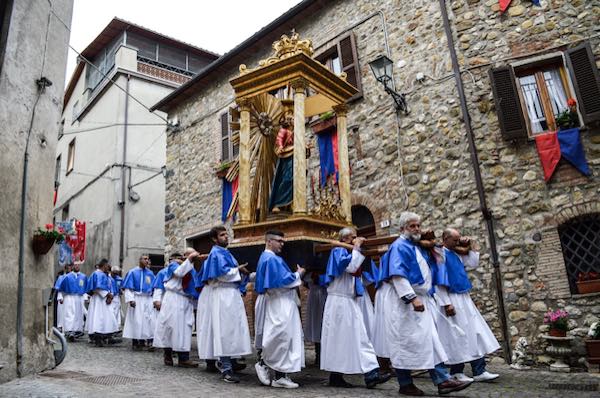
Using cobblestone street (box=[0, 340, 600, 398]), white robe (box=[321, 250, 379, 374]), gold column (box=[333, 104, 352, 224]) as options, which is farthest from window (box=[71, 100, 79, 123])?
white robe (box=[321, 250, 379, 374])

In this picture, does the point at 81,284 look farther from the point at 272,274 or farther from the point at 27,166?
the point at 272,274

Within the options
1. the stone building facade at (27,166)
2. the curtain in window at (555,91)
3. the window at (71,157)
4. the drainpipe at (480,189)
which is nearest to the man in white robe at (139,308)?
the stone building facade at (27,166)

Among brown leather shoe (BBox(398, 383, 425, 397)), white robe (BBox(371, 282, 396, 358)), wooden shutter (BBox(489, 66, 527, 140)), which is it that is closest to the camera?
brown leather shoe (BBox(398, 383, 425, 397))

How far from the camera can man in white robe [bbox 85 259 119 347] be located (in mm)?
9930

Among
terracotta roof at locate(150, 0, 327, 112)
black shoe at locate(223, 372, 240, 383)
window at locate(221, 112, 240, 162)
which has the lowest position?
black shoe at locate(223, 372, 240, 383)

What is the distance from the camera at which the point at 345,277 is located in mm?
5430

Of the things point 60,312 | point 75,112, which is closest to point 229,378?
point 60,312

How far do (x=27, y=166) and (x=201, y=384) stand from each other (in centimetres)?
322

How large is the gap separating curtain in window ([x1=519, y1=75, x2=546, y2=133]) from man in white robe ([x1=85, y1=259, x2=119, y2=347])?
8896mm

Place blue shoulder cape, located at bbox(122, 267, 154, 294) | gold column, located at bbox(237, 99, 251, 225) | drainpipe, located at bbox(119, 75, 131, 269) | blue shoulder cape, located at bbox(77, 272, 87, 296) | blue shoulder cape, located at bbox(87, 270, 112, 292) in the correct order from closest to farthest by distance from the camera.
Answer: gold column, located at bbox(237, 99, 251, 225), blue shoulder cape, located at bbox(122, 267, 154, 294), blue shoulder cape, located at bbox(87, 270, 112, 292), blue shoulder cape, located at bbox(77, 272, 87, 296), drainpipe, located at bbox(119, 75, 131, 269)

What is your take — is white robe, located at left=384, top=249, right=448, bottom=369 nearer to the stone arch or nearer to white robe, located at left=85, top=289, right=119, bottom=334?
the stone arch

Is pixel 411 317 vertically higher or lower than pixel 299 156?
Answer: lower

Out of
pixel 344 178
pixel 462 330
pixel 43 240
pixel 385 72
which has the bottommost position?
pixel 462 330

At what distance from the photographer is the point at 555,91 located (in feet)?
25.6
